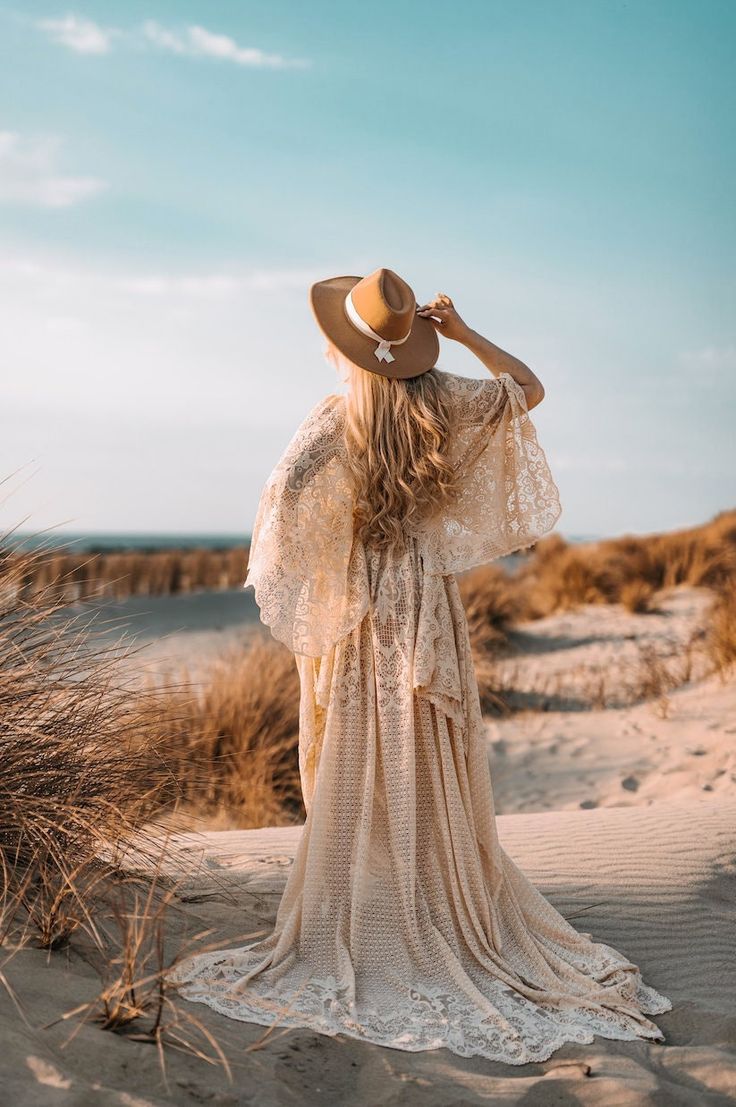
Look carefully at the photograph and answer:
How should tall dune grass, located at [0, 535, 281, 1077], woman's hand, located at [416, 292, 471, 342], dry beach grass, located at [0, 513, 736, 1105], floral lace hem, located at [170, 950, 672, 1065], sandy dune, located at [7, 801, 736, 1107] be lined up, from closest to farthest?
sandy dune, located at [7, 801, 736, 1107]
dry beach grass, located at [0, 513, 736, 1105]
tall dune grass, located at [0, 535, 281, 1077]
floral lace hem, located at [170, 950, 672, 1065]
woman's hand, located at [416, 292, 471, 342]

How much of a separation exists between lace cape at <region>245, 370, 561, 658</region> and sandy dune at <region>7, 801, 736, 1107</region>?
3.80ft

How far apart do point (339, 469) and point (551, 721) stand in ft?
19.8

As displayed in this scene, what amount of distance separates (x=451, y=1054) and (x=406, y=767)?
89 centimetres

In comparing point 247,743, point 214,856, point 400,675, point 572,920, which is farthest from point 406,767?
point 247,743

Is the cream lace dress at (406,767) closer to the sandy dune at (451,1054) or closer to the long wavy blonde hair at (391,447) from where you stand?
the long wavy blonde hair at (391,447)

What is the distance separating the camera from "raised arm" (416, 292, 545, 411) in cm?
368

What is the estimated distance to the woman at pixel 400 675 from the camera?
3.30 m

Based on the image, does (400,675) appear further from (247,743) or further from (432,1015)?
(247,743)

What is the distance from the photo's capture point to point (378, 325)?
3424 millimetres

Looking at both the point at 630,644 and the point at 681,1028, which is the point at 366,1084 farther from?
the point at 630,644

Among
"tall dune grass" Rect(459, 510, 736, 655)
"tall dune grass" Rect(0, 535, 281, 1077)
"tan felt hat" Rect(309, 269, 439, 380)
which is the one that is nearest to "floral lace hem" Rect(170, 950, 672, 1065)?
"tall dune grass" Rect(0, 535, 281, 1077)

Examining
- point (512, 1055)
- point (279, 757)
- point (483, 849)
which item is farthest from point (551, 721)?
point (512, 1055)

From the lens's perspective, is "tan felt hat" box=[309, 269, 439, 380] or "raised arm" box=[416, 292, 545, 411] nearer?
"tan felt hat" box=[309, 269, 439, 380]

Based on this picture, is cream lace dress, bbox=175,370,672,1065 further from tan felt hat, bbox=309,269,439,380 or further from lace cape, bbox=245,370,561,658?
tan felt hat, bbox=309,269,439,380
